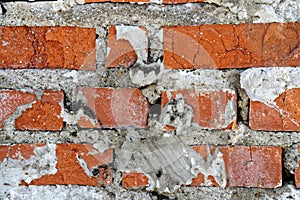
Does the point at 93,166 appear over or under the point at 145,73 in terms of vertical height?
under

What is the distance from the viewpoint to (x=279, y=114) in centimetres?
74

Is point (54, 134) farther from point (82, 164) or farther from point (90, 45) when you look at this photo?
point (90, 45)

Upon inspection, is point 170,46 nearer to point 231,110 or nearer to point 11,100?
point 231,110

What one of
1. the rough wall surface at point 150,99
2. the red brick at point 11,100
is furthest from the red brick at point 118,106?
the red brick at point 11,100

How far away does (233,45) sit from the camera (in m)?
0.75

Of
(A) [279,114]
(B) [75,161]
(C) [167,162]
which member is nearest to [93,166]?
(B) [75,161]

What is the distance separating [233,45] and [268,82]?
3.6 inches

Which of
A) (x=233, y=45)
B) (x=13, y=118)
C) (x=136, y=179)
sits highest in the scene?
(x=233, y=45)

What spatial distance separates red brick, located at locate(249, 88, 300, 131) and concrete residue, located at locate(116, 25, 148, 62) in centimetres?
22

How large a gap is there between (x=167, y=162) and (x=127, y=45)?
0.75 feet

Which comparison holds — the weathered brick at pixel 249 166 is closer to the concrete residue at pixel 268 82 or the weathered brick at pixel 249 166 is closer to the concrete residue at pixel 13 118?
the concrete residue at pixel 268 82

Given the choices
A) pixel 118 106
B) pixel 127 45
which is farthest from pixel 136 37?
pixel 118 106

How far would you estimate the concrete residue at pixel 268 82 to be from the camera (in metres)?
0.74

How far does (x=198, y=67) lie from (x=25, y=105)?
1.08 feet
